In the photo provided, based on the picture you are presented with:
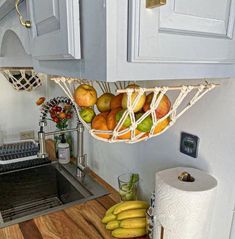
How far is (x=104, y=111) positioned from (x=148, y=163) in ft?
1.27

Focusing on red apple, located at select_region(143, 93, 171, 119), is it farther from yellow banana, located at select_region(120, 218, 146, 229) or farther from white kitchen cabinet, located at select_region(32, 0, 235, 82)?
yellow banana, located at select_region(120, 218, 146, 229)

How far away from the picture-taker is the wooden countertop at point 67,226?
87 centimetres

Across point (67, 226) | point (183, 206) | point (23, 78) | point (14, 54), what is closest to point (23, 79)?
point (23, 78)

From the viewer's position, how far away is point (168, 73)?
451 mm

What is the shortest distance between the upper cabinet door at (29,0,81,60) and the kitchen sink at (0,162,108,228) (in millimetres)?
879

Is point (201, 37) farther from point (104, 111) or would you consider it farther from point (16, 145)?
point (16, 145)

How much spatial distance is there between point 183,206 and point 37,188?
112 centimetres

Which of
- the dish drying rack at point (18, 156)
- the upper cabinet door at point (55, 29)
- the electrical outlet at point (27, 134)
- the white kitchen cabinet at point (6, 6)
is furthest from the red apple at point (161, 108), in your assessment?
the electrical outlet at point (27, 134)

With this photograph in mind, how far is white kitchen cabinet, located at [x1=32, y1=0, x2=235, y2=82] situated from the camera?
374mm

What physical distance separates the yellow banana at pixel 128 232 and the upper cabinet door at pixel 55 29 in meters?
0.64

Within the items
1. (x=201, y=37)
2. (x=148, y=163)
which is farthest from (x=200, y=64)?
(x=148, y=163)

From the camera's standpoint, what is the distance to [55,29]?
18.9 inches

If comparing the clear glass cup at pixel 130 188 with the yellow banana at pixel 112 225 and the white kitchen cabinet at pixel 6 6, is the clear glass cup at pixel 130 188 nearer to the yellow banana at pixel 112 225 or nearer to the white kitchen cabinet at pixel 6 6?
the yellow banana at pixel 112 225

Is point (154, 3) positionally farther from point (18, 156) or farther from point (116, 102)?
point (18, 156)
